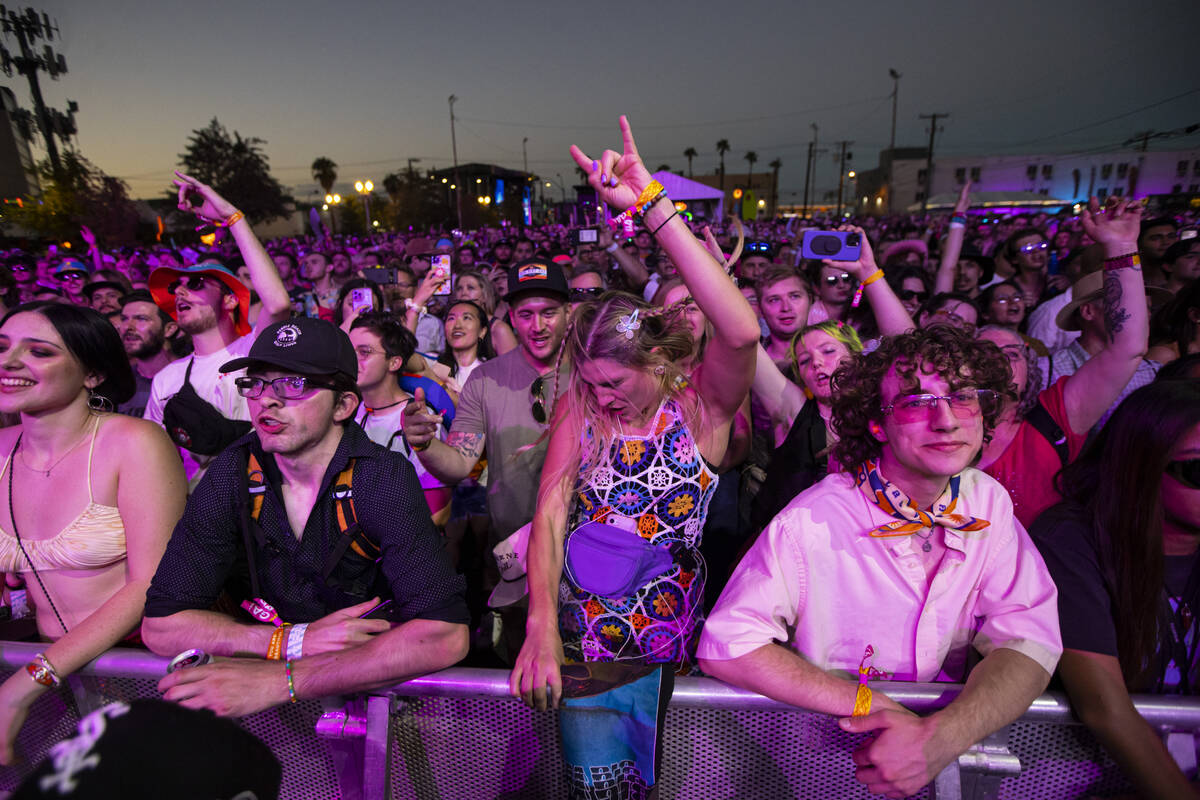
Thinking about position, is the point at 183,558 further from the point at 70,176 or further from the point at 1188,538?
the point at 70,176

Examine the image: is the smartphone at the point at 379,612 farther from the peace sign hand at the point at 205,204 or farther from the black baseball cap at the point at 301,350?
the peace sign hand at the point at 205,204

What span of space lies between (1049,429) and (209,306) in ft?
15.5

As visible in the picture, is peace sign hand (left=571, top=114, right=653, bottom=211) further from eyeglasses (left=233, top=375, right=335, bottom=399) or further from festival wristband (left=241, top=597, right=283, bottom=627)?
festival wristband (left=241, top=597, right=283, bottom=627)

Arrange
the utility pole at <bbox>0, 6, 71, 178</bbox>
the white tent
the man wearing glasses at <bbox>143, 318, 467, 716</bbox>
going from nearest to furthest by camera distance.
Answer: the man wearing glasses at <bbox>143, 318, 467, 716</bbox> → the utility pole at <bbox>0, 6, 71, 178</bbox> → the white tent

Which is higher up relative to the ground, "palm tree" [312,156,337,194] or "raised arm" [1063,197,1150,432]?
"palm tree" [312,156,337,194]

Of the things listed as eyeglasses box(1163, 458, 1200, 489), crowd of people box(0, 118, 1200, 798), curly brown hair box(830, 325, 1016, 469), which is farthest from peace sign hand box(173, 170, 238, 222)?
eyeglasses box(1163, 458, 1200, 489)

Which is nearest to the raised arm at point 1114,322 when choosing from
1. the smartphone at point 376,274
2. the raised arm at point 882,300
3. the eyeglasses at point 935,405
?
the raised arm at point 882,300

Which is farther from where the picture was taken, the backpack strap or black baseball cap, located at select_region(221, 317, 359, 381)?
the backpack strap

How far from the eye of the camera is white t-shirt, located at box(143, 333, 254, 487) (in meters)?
3.44

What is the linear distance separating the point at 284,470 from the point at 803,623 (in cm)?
176

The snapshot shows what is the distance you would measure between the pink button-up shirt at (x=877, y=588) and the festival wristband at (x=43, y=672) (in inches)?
78.0

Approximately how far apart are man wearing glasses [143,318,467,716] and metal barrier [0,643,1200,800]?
0.44ft

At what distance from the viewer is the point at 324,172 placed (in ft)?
230

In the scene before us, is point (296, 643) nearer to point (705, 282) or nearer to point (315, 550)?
point (315, 550)
